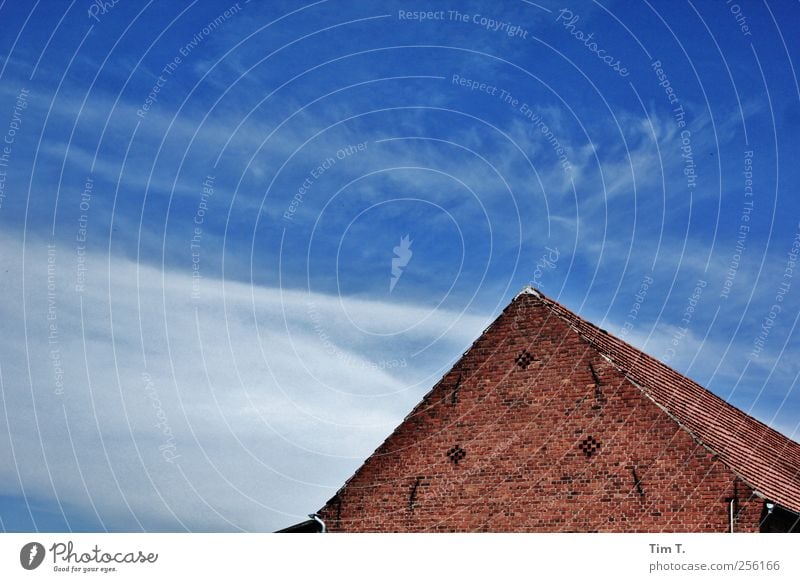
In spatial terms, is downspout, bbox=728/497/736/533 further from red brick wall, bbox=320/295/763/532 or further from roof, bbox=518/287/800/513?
roof, bbox=518/287/800/513

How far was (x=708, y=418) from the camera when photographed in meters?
24.1

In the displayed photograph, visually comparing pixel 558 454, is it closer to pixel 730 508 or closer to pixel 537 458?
pixel 537 458

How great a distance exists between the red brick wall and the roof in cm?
39

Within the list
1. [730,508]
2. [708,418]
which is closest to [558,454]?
[730,508]
